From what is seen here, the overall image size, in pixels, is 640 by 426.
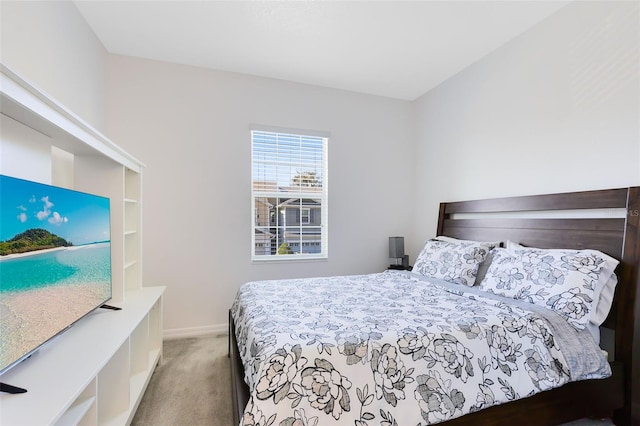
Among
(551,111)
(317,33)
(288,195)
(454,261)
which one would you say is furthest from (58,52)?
(551,111)

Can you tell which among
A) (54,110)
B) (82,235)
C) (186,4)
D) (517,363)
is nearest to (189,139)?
(186,4)

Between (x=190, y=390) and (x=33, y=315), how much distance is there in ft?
4.17

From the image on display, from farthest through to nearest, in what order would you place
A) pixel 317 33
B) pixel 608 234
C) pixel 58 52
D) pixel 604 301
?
pixel 317 33, pixel 58 52, pixel 608 234, pixel 604 301

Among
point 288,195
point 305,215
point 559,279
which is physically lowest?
point 559,279

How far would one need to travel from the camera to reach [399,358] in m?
1.36

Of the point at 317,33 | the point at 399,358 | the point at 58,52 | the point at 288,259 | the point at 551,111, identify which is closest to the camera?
the point at 399,358

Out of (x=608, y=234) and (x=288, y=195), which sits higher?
(x=288, y=195)

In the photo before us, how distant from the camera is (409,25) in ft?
8.06

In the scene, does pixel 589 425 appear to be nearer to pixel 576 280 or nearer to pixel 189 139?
pixel 576 280

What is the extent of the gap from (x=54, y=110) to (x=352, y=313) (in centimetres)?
175

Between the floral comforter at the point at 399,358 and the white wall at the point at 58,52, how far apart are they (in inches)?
63.1

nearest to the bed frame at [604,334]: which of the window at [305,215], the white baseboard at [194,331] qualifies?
the white baseboard at [194,331]

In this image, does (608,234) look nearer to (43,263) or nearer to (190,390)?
(190,390)

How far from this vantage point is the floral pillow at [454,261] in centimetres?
249
